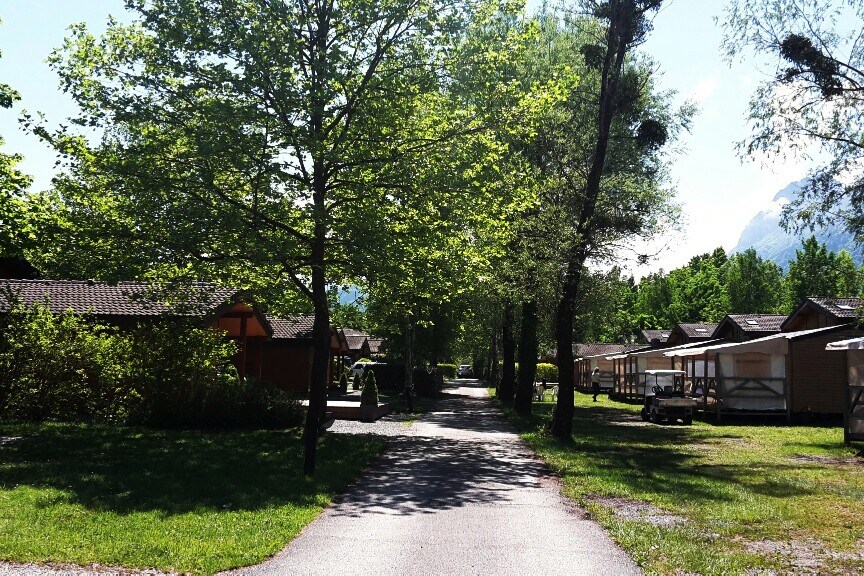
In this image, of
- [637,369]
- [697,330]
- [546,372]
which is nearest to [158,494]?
[637,369]

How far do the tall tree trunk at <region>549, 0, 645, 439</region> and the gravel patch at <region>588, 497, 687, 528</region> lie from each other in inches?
395

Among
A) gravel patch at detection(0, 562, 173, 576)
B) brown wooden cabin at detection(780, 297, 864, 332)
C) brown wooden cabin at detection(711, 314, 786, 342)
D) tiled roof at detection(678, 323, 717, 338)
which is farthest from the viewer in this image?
tiled roof at detection(678, 323, 717, 338)

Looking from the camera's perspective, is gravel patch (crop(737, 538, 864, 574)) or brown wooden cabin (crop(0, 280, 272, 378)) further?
brown wooden cabin (crop(0, 280, 272, 378))

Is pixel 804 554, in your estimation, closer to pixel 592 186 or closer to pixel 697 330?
pixel 592 186

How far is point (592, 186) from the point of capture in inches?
854

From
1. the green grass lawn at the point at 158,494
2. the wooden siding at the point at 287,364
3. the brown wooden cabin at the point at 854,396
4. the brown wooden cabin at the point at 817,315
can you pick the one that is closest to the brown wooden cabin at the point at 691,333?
the brown wooden cabin at the point at 817,315

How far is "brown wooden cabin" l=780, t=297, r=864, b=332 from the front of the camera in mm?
34000

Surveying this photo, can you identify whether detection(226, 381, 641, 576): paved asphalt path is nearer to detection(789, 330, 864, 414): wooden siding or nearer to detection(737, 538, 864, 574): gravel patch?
detection(737, 538, 864, 574): gravel patch

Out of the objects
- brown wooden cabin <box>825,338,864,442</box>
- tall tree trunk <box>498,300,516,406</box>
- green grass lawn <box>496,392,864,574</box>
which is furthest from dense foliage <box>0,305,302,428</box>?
tall tree trunk <box>498,300,516,406</box>

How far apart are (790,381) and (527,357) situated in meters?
10.1

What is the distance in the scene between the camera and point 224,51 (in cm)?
1692

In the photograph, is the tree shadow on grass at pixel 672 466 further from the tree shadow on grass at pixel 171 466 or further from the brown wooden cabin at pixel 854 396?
the tree shadow on grass at pixel 171 466

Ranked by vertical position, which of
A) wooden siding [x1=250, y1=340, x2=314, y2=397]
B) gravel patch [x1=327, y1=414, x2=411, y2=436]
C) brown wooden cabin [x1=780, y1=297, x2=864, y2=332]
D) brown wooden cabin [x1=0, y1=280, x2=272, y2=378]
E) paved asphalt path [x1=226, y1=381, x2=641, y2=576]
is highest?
brown wooden cabin [x1=780, y1=297, x2=864, y2=332]

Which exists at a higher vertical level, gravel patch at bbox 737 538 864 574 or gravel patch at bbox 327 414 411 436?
gravel patch at bbox 327 414 411 436
